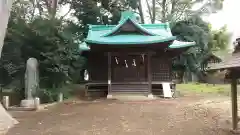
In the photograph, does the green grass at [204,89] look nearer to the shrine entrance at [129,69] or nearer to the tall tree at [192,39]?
the tall tree at [192,39]

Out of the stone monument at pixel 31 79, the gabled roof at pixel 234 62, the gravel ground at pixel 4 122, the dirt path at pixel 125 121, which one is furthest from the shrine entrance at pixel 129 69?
the gabled roof at pixel 234 62

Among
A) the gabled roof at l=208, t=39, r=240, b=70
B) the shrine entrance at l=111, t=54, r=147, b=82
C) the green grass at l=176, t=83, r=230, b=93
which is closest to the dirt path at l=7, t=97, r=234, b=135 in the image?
the gabled roof at l=208, t=39, r=240, b=70

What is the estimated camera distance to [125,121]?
10.0 m

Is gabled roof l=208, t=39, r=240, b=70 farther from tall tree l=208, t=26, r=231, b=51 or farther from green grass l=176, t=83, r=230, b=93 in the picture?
tall tree l=208, t=26, r=231, b=51

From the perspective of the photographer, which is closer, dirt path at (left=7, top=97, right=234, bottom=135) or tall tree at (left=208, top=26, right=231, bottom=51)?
dirt path at (left=7, top=97, right=234, bottom=135)

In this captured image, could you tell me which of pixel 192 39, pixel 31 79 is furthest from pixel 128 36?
pixel 192 39

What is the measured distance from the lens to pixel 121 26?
17.8 m

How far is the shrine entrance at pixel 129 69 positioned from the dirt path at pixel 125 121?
6152 millimetres

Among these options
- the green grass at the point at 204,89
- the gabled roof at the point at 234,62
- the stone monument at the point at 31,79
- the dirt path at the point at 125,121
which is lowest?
the green grass at the point at 204,89

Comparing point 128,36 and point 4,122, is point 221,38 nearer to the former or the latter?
point 128,36

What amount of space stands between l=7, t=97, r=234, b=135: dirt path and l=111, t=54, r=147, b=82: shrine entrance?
615 centimetres

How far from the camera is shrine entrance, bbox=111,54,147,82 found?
19047mm

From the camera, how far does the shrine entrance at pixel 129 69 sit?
62.5 ft

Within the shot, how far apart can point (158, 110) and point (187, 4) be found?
22512 mm
